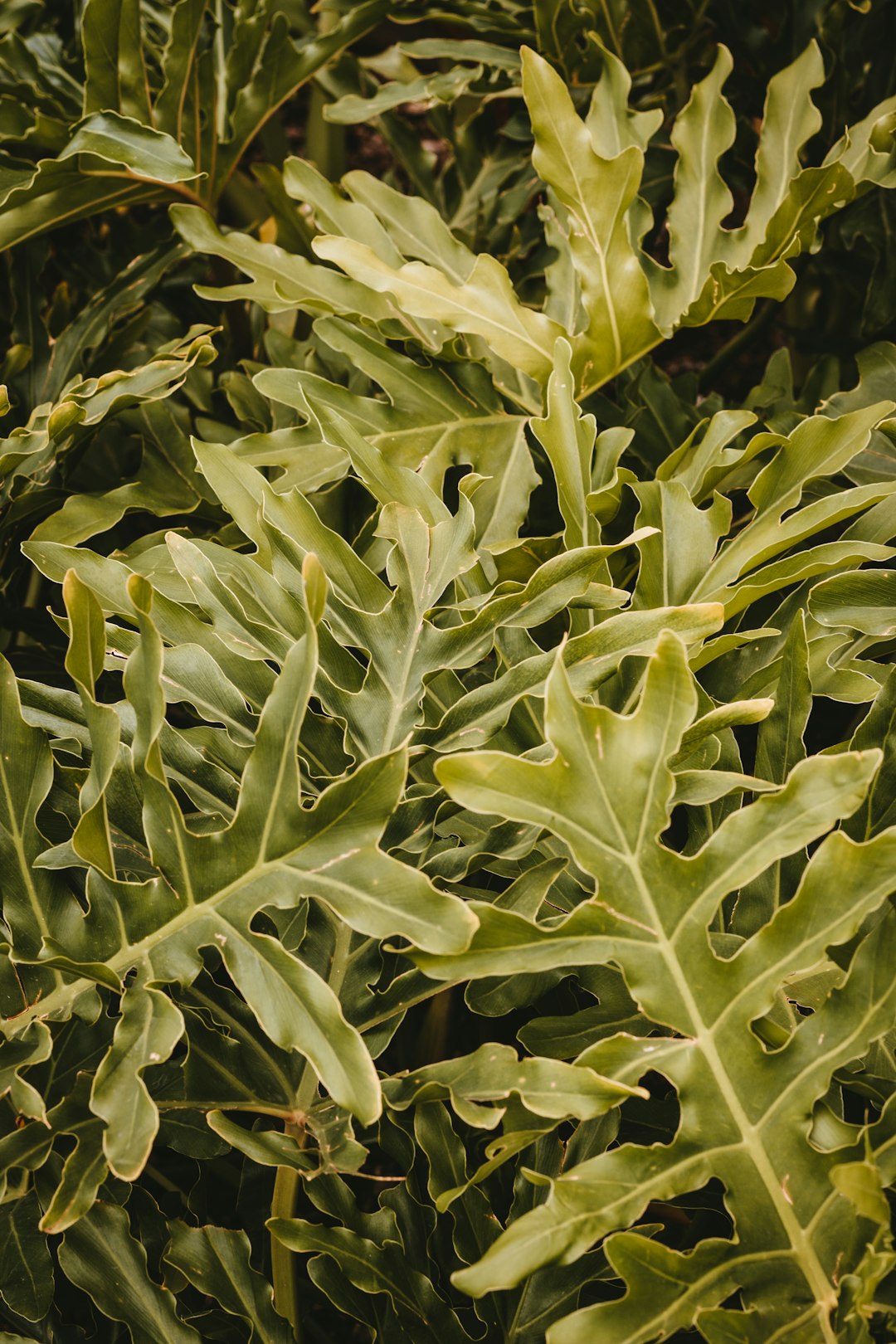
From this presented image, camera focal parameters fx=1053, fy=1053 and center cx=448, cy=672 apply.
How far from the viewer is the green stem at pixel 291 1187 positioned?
72cm

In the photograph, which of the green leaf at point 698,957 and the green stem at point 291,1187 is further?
the green stem at point 291,1187

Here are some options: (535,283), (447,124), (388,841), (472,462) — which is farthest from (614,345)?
(447,124)

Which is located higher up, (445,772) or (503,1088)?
(445,772)

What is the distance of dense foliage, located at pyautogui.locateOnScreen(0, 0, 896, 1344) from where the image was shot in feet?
1.84

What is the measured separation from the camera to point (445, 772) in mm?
531

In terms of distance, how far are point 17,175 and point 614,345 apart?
0.59 metres

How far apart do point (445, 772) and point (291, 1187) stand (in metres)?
0.38

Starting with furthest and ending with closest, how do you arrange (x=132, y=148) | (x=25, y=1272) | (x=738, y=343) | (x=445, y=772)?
1. (x=738, y=343)
2. (x=132, y=148)
3. (x=25, y=1272)
4. (x=445, y=772)

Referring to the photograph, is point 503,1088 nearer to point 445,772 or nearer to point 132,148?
point 445,772

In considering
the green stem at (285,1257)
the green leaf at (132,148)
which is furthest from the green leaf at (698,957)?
the green leaf at (132,148)

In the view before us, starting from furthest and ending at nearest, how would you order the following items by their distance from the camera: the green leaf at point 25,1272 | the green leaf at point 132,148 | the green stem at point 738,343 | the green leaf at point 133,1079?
the green stem at point 738,343, the green leaf at point 132,148, the green leaf at point 25,1272, the green leaf at point 133,1079

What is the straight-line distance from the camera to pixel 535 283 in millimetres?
1252

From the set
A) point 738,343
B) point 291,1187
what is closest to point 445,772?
point 291,1187

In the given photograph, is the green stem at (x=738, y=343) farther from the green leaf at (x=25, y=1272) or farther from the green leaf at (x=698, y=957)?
the green leaf at (x=25, y=1272)
